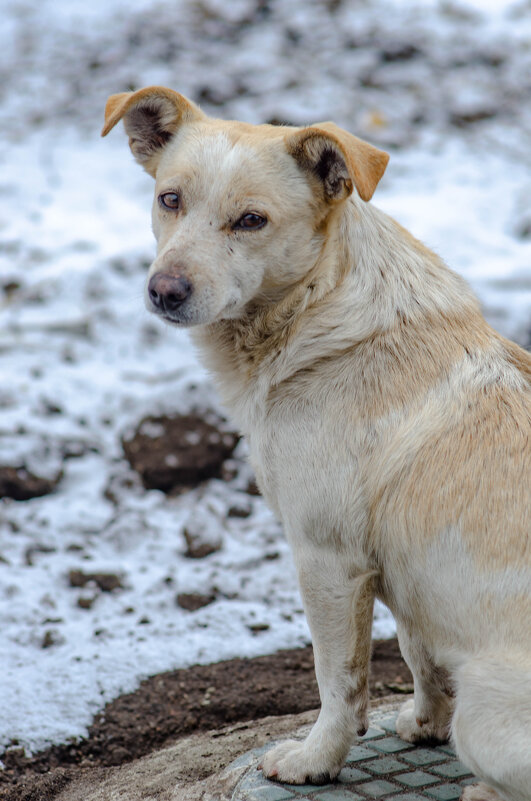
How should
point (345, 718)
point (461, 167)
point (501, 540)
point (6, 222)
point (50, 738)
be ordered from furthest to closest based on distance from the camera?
1. point (461, 167)
2. point (6, 222)
3. point (50, 738)
4. point (345, 718)
5. point (501, 540)

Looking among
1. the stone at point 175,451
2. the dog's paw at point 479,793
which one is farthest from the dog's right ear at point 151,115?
the dog's paw at point 479,793

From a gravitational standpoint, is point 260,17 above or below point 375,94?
above

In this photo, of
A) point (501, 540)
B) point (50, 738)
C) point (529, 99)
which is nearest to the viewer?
point (501, 540)

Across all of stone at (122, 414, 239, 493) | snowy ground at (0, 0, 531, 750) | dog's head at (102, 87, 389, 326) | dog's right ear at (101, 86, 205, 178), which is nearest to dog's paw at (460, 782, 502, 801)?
snowy ground at (0, 0, 531, 750)

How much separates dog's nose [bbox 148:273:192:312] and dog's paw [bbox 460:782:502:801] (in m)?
1.67

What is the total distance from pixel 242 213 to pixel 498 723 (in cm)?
165

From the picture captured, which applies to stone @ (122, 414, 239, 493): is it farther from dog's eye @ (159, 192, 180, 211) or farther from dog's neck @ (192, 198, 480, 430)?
Answer: dog's eye @ (159, 192, 180, 211)

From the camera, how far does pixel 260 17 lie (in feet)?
30.1

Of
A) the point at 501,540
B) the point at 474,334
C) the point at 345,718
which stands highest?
the point at 474,334

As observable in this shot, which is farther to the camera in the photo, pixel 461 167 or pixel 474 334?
pixel 461 167

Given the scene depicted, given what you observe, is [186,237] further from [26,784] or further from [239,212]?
[26,784]

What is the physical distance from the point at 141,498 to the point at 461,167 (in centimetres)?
466

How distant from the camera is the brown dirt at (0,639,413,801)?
2.94 meters

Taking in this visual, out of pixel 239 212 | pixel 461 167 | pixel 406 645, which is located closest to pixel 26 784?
pixel 406 645
